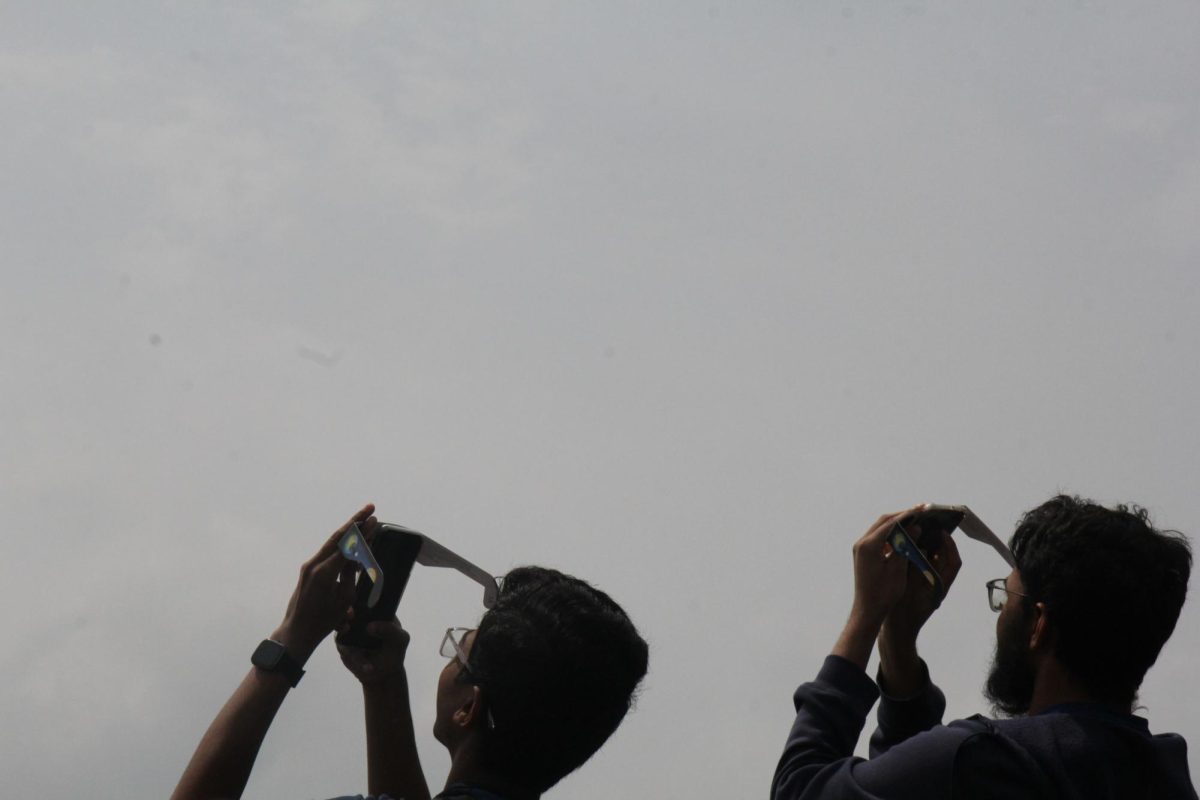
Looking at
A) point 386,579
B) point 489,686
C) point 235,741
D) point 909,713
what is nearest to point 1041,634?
point 909,713

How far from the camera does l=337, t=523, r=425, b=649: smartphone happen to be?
509 cm

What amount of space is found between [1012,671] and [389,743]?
96.0 inches

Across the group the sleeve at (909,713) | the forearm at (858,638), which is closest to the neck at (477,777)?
the forearm at (858,638)

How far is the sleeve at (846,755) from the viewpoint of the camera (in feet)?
13.1

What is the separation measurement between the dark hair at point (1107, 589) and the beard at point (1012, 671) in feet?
0.36

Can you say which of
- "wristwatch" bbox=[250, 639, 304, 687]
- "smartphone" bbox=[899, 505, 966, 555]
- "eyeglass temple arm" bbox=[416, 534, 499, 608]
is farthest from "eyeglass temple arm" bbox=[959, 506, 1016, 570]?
"wristwatch" bbox=[250, 639, 304, 687]

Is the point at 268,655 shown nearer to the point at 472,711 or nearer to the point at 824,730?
the point at 472,711

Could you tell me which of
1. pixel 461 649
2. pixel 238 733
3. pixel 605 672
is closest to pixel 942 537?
pixel 605 672

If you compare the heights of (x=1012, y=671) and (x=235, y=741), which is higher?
(x=1012, y=671)

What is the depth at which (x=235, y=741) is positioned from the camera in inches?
174

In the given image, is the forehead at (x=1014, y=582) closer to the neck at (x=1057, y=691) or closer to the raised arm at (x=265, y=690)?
the neck at (x=1057, y=691)

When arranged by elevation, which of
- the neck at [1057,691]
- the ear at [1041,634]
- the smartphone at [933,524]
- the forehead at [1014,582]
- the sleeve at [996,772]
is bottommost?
the sleeve at [996,772]

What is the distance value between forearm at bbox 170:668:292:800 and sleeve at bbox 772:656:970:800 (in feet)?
5.89

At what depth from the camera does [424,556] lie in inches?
206
